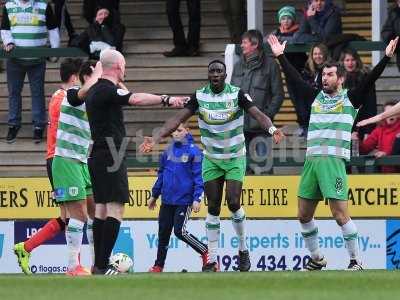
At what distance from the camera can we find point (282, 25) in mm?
20500

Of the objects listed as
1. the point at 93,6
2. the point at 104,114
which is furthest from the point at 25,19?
the point at 104,114

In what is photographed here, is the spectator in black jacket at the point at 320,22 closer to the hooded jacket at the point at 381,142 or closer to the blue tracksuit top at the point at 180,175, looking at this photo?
the hooded jacket at the point at 381,142

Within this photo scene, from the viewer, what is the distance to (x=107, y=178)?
15.5 meters

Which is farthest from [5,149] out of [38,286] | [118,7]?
[38,286]

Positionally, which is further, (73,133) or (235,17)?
(235,17)

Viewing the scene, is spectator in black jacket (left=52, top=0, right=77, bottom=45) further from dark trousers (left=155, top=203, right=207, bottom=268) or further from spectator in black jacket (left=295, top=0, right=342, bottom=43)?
dark trousers (left=155, top=203, right=207, bottom=268)

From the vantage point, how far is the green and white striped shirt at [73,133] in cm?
1698

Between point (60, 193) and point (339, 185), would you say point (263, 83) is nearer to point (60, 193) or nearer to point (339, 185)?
point (339, 185)

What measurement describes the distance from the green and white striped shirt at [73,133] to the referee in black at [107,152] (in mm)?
1358

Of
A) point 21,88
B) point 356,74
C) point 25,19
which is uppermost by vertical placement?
point 25,19

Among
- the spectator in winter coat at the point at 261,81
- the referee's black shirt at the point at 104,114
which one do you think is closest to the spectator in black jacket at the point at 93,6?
the spectator in winter coat at the point at 261,81

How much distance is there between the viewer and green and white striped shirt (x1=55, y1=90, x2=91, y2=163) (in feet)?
55.7

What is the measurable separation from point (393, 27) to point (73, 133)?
475cm

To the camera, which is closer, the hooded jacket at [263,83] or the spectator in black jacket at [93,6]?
the hooded jacket at [263,83]
